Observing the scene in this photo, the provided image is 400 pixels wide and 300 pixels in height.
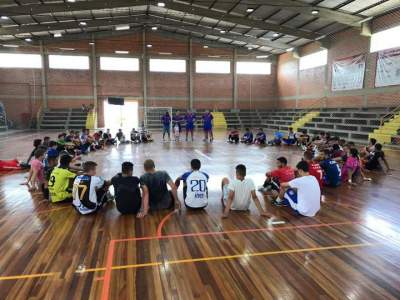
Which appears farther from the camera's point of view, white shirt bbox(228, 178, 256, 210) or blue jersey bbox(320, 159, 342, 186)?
blue jersey bbox(320, 159, 342, 186)

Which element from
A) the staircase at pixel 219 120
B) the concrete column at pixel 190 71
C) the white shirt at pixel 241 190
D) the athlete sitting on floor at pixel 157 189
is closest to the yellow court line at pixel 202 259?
the white shirt at pixel 241 190

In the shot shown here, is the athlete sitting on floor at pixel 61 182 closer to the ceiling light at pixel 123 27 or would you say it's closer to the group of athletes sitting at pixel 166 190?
the group of athletes sitting at pixel 166 190

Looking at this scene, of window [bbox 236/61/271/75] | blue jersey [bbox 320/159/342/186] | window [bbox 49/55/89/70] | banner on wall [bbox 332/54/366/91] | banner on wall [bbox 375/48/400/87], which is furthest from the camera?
window [bbox 236/61/271/75]

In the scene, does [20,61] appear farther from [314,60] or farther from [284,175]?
[284,175]

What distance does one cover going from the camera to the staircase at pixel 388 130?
1392 centimetres

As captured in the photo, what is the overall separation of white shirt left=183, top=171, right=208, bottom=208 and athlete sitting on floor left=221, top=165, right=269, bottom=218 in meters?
0.44

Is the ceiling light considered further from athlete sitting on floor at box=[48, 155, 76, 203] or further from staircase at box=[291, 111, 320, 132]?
athlete sitting on floor at box=[48, 155, 76, 203]

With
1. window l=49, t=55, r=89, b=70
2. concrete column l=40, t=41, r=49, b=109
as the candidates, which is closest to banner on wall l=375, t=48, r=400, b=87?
window l=49, t=55, r=89, b=70

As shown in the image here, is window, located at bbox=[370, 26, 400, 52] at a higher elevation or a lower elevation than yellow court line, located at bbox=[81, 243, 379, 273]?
higher

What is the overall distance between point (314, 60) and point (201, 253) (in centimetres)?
2166

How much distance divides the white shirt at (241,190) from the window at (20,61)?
24.3 m

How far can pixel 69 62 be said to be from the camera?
24453mm

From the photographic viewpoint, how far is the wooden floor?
9.75 feet

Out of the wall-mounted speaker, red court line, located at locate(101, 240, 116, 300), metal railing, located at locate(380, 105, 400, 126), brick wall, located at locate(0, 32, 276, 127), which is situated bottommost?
red court line, located at locate(101, 240, 116, 300)
